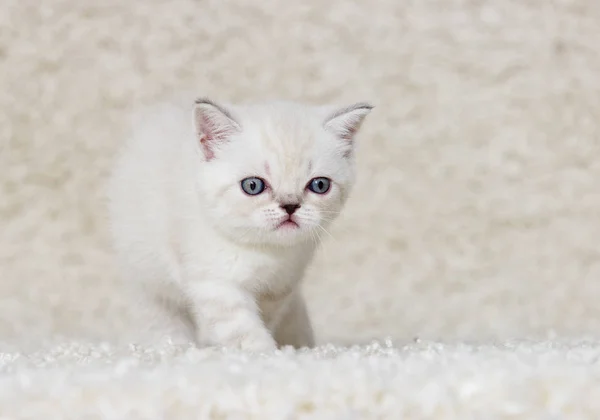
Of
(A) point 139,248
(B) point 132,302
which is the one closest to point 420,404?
(A) point 139,248

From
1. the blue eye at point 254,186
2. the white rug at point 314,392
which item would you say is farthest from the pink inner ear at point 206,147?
the white rug at point 314,392

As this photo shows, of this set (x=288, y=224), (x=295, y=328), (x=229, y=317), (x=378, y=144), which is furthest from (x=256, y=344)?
(x=378, y=144)

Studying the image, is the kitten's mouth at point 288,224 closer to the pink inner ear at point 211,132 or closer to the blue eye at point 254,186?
the blue eye at point 254,186

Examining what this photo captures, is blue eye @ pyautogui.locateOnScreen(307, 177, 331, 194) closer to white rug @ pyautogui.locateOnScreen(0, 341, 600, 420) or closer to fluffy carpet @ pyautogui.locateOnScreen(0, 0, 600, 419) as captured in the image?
white rug @ pyautogui.locateOnScreen(0, 341, 600, 420)

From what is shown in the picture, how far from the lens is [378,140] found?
234cm

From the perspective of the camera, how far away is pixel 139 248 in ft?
5.45

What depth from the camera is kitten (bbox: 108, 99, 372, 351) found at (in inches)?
57.4

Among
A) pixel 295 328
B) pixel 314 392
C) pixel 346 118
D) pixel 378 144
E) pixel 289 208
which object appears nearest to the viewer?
pixel 314 392

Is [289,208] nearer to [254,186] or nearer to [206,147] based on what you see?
[254,186]

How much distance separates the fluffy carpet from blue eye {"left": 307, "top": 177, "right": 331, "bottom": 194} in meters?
0.74

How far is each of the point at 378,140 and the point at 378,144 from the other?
0.01 meters

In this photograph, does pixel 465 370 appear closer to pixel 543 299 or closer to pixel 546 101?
pixel 543 299

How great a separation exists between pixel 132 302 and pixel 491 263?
956 millimetres

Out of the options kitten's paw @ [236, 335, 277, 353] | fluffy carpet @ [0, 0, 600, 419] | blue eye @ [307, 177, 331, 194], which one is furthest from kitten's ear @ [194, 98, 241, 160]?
fluffy carpet @ [0, 0, 600, 419]
